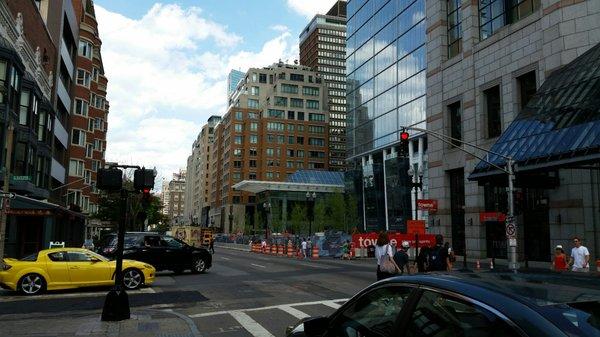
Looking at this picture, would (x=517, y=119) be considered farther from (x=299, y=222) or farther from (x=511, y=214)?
(x=299, y=222)

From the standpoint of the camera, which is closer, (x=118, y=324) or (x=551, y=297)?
(x=551, y=297)

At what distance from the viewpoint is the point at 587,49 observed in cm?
2591

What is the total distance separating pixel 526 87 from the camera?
29.9 meters

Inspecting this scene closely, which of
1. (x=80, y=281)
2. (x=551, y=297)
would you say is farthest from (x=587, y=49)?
(x=551, y=297)

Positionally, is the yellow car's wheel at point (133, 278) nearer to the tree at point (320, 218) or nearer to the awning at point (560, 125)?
the awning at point (560, 125)

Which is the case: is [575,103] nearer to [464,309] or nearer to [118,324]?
[118,324]

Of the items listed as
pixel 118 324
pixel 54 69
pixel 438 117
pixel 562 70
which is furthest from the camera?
pixel 54 69

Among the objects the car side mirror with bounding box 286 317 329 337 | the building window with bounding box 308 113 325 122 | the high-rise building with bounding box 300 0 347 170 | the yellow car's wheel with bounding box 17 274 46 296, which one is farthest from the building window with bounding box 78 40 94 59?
the high-rise building with bounding box 300 0 347 170

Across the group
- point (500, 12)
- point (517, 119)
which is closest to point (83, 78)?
point (500, 12)

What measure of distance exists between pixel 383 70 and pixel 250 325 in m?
67.2

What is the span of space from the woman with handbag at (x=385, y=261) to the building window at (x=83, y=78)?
165 feet

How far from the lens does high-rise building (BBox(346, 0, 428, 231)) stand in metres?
65.5

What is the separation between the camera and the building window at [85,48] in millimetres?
56188

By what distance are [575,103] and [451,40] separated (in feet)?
55.1
